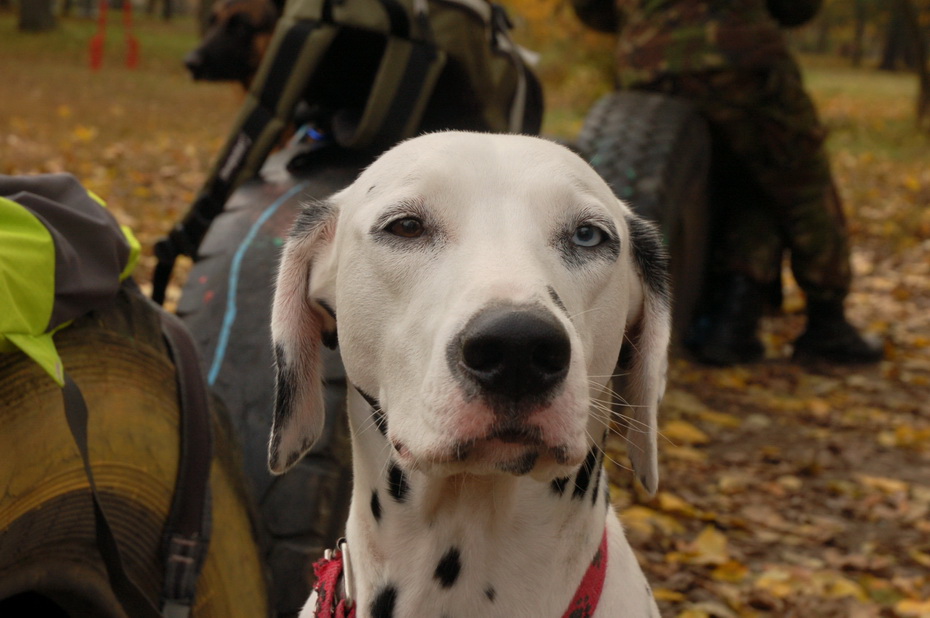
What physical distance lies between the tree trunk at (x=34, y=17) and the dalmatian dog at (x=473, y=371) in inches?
1250

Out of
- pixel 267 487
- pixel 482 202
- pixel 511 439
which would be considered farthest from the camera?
pixel 267 487

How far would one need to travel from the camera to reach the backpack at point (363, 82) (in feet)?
12.4

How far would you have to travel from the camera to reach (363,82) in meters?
4.19

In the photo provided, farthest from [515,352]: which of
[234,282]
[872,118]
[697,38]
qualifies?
[872,118]

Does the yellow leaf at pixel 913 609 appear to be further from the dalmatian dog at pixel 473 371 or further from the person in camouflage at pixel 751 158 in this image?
the person in camouflage at pixel 751 158

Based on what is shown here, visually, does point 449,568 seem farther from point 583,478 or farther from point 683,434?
point 683,434

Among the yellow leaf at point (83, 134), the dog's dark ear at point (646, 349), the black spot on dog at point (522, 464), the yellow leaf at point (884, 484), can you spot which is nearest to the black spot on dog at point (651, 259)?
the dog's dark ear at point (646, 349)

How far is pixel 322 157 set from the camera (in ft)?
13.4

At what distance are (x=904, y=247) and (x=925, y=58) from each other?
8254 millimetres

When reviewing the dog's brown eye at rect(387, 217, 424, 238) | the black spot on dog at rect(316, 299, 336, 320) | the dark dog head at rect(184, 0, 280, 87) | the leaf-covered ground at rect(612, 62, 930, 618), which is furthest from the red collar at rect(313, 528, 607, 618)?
the dark dog head at rect(184, 0, 280, 87)

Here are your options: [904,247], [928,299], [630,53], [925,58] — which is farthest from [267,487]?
[925,58]

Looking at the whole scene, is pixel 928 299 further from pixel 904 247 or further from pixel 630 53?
pixel 630 53

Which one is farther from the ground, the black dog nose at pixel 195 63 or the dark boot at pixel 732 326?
the dark boot at pixel 732 326

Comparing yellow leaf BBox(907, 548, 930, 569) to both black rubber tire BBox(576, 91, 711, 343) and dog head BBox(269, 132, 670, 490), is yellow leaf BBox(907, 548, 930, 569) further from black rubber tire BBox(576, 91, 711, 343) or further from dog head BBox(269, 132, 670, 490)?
dog head BBox(269, 132, 670, 490)
